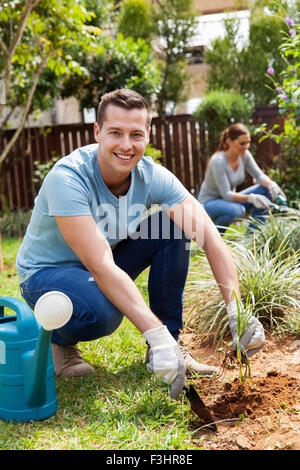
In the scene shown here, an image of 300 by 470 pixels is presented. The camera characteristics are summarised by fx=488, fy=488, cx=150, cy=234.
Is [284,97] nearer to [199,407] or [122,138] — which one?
[122,138]

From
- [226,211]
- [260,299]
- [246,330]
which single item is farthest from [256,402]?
[226,211]

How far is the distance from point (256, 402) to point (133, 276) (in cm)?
87

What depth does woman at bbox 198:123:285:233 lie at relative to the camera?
14.7 feet

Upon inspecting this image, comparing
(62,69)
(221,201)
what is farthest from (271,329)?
(62,69)

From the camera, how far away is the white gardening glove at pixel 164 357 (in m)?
1.69

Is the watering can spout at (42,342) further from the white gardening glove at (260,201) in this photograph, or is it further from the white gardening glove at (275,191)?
the white gardening glove at (275,191)

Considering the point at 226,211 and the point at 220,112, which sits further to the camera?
the point at 220,112

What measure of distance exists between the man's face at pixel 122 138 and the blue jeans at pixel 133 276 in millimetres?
357

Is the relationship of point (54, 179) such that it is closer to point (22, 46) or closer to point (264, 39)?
point (22, 46)

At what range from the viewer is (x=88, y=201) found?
206cm

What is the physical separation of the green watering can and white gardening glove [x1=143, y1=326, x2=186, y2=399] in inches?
14.3

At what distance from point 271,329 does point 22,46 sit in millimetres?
4131

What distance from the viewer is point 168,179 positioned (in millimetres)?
2248

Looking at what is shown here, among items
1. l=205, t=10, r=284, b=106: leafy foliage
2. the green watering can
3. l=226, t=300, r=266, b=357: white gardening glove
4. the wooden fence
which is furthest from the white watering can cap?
l=205, t=10, r=284, b=106: leafy foliage
